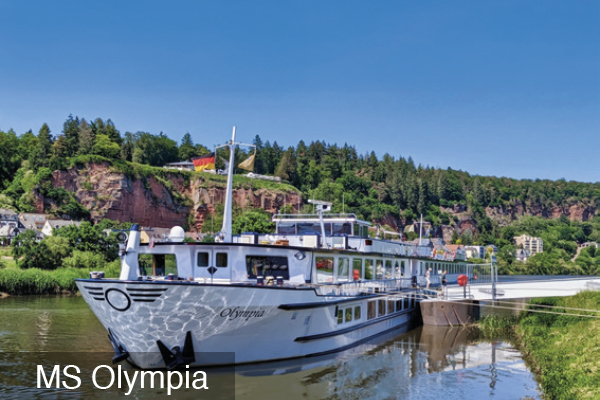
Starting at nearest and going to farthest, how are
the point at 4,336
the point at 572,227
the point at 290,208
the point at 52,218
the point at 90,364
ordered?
the point at 90,364 → the point at 4,336 → the point at 52,218 → the point at 290,208 → the point at 572,227

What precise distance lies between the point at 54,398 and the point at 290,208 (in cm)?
10074

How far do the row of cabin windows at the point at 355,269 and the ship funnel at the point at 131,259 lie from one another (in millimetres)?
6651

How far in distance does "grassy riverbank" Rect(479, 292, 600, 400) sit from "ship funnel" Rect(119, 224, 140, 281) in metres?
11.8

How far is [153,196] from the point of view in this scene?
4067 inches

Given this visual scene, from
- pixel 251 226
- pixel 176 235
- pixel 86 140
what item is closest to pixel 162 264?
pixel 176 235

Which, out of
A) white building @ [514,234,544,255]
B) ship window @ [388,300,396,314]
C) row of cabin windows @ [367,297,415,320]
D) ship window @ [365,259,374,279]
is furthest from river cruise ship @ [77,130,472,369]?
white building @ [514,234,544,255]

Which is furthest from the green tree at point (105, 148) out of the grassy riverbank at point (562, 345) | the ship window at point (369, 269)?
the grassy riverbank at point (562, 345)

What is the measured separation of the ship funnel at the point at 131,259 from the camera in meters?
15.1

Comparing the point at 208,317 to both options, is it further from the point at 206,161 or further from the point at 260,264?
the point at 206,161

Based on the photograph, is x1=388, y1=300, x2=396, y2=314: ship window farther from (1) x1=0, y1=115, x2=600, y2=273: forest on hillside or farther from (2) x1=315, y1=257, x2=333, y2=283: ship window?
(1) x1=0, y1=115, x2=600, y2=273: forest on hillside

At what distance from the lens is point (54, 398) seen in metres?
14.1

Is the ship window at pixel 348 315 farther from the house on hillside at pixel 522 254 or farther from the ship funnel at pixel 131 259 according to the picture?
the house on hillside at pixel 522 254

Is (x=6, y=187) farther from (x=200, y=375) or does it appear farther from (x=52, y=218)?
(x=200, y=375)

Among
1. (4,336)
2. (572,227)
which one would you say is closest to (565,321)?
(4,336)
